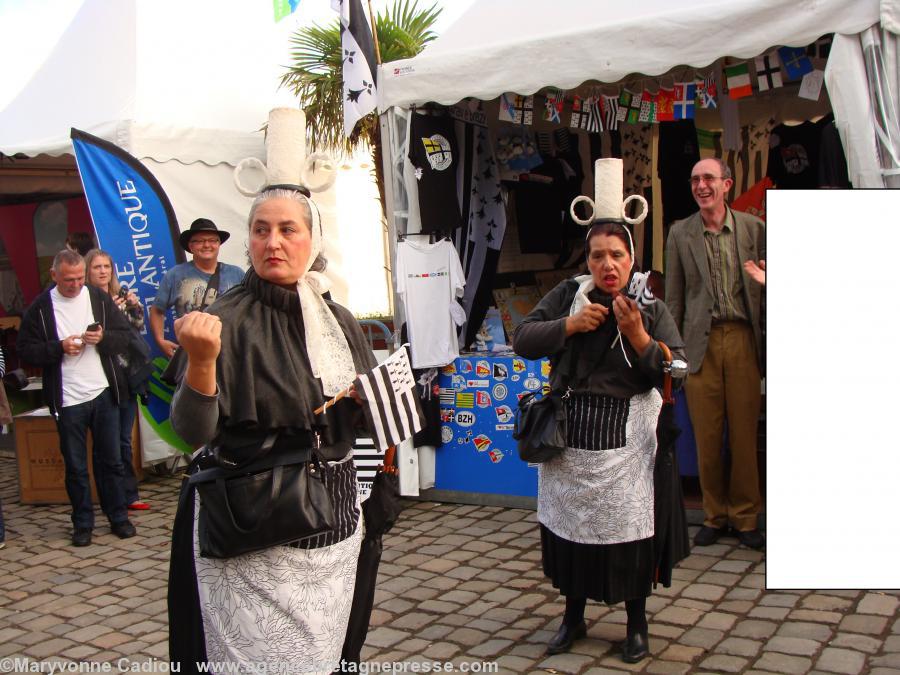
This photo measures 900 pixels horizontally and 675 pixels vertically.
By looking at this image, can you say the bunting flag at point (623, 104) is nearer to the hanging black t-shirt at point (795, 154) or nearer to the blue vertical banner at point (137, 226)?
the hanging black t-shirt at point (795, 154)

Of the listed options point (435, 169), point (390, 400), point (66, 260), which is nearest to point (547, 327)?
point (390, 400)

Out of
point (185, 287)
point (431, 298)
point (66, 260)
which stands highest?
point (66, 260)

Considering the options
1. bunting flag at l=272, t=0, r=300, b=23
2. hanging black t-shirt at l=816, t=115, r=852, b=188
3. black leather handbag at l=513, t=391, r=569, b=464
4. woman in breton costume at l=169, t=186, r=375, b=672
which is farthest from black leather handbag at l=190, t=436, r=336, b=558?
bunting flag at l=272, t=0, r=300, b=23

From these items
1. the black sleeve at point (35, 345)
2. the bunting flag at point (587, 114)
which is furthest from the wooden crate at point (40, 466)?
the bunting flag at point (587, 114)

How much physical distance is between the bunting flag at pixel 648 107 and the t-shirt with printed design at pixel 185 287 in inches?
124

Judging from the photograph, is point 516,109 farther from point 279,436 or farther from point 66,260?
point 279,436

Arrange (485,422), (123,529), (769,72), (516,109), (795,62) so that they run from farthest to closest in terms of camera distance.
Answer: (516,109)
(485,422)
(123,529)
(769,72)
(795,62)

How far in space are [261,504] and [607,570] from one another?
1769 millimetres

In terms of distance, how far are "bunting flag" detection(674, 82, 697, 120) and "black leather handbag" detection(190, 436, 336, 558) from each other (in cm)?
428

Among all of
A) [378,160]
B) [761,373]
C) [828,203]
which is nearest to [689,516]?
[761,373]

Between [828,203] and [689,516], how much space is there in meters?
4.72

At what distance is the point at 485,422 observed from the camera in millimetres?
6133

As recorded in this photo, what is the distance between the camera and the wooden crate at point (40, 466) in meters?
6.92

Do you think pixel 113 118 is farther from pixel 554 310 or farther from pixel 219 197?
pixel 554 310
